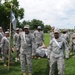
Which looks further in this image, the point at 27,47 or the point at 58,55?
the point at 27,47

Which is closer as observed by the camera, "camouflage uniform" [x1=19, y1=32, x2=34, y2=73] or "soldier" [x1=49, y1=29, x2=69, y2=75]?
"soldier" [x1=49, y1=29, x2=69, y2=75]

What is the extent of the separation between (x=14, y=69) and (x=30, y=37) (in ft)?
9.73

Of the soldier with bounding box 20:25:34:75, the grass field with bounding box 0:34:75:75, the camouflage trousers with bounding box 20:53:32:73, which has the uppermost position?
the soldier with bounding box 20:25:34:75

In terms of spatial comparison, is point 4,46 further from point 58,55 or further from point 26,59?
point 58,55

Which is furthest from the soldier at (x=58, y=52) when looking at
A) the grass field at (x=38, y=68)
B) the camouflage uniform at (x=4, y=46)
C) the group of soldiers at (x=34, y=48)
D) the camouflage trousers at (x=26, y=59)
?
the camouflage uniform at (x=4, y=46)

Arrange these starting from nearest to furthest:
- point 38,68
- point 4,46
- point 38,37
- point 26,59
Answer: point 26,59, point 38,68, point 4,46, point 38,37

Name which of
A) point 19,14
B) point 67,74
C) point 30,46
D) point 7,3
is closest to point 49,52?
point 30,46

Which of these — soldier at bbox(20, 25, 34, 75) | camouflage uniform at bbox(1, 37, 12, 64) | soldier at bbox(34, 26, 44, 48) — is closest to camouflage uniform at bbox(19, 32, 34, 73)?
soldier at bbox(20, 25, 34, 75)

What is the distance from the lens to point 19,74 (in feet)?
50.4

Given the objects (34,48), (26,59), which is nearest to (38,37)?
(26,59)

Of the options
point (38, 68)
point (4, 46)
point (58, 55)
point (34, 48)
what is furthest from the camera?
point (4, 46)

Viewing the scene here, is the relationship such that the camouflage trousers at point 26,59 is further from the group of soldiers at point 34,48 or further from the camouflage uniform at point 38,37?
the camouflage uniform at point 38,37

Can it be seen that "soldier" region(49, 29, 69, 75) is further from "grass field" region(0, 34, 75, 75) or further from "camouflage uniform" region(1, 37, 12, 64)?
"camouflage uniform" region(1, 37, 12, 64)

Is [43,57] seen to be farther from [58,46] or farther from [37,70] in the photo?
[58,46]
